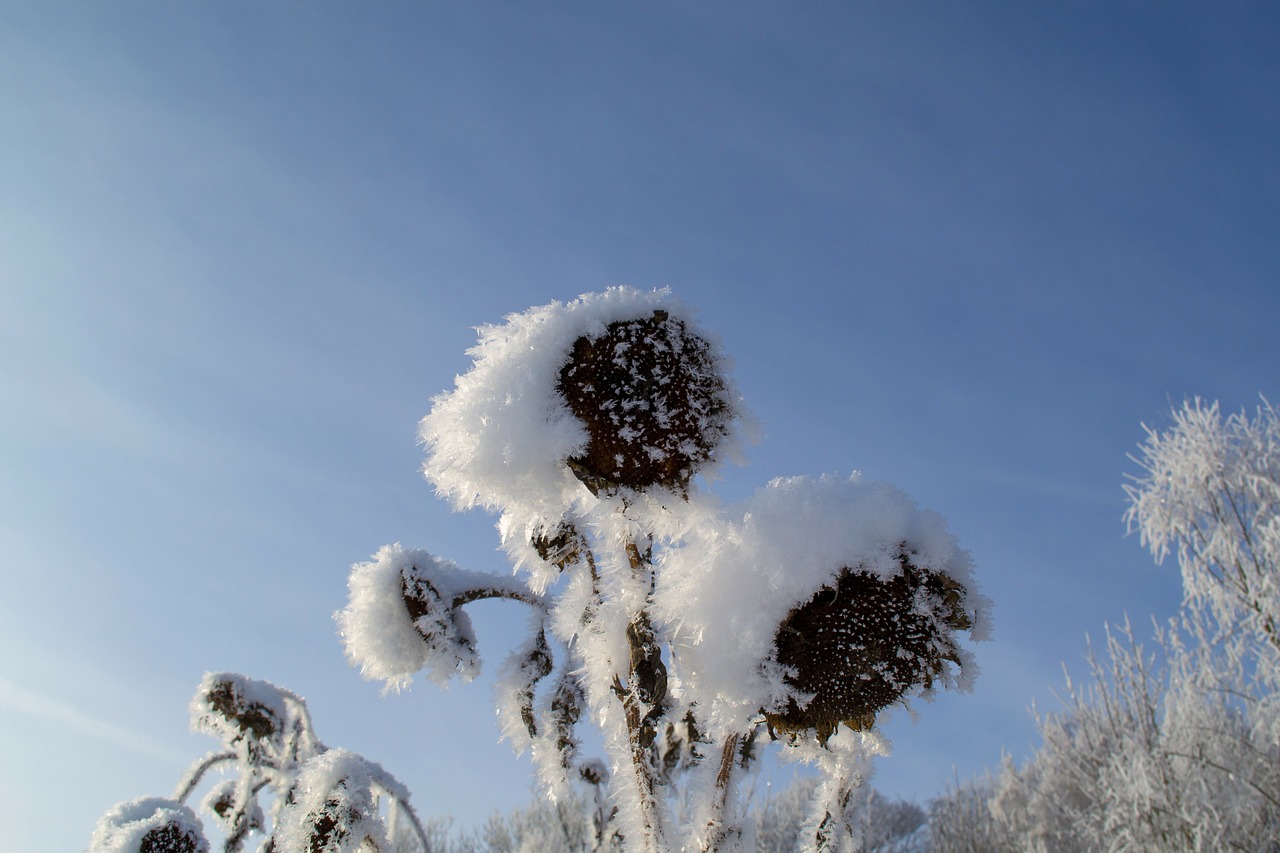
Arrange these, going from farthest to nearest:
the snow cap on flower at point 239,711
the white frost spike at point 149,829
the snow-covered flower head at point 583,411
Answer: the snow cap on flower at point 239,711, the white frost spike at point 149,829, the snow-covered flower head at point 583,411

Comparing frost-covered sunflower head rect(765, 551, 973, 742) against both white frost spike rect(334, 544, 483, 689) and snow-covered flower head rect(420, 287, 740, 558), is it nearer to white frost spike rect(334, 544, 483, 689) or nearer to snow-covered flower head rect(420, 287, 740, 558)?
snow-covered flower head rect(420, 287, 740, 558)

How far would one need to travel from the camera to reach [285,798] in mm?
2654

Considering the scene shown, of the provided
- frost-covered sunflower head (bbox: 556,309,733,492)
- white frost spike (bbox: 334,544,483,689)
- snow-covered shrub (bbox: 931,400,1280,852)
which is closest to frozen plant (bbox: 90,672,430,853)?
white frost spike (bbox: 334,544,483,689)

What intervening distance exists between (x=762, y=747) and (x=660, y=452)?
150cm

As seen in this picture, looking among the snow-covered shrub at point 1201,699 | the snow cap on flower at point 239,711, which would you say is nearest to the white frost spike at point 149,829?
the snow cap on flower at point 239,711

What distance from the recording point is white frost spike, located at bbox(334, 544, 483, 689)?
140 cm

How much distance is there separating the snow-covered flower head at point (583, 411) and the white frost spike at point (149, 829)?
2084 millimetres

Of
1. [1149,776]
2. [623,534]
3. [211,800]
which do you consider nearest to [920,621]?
[623,534]

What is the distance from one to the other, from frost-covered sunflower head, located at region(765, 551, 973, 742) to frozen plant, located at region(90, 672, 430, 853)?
106 centimetres

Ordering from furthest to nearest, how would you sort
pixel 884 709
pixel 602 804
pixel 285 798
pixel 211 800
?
pixel 602 804 < pixel 211 800 < pixel 285 798 < pixel 884 709

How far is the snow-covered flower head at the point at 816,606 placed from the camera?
999mm

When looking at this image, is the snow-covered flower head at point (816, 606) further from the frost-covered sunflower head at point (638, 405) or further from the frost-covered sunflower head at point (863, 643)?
the frost-covered sunflower head at point (638, 405)

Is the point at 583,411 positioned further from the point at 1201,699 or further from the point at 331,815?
the point at 1201,699

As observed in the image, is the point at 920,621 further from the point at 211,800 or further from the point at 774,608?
the point at 211,800
